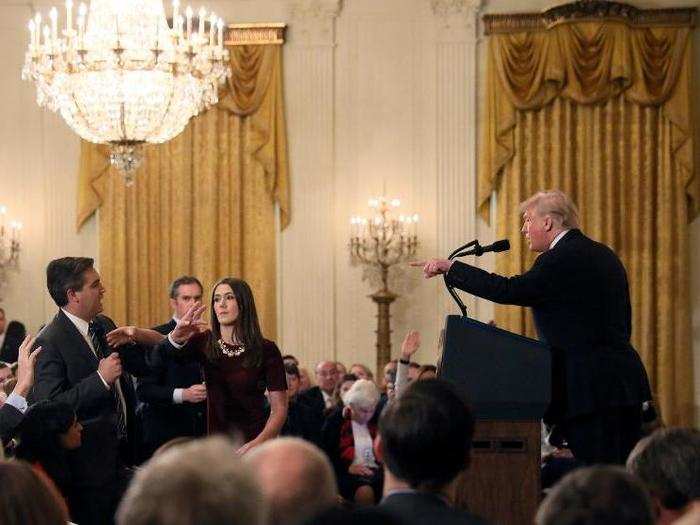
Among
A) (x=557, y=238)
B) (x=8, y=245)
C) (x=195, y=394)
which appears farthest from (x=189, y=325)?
(x=8, y=245)

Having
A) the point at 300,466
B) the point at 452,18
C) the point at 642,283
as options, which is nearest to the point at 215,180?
the point at 452,18

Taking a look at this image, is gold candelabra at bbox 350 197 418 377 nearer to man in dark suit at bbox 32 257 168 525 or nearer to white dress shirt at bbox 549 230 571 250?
man in dark suit at bbox 32 257 168 525

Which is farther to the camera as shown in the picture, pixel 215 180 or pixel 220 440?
pixel 215 180

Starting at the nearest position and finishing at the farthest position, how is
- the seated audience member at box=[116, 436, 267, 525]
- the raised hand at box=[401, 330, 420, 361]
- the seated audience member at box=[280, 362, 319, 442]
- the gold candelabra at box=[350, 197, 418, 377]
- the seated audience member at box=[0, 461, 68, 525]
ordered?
the seated audience member at box=[116, 436, 267, 525], the seated audience member at box=[0, 461, 68, 525], the raised hand at box=[401, 330, 420, 361], the seated audience member at box=[280, 362, 319, 442], the gold candelabra at box=[350, 197, 418, 377]

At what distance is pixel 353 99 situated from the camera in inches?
511

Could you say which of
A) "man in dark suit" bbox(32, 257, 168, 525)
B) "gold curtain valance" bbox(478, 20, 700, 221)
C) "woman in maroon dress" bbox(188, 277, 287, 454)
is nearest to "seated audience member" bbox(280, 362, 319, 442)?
"woman in maroon dress" bbox(188, 277, 287, 454)

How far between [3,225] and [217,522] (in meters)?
11.7

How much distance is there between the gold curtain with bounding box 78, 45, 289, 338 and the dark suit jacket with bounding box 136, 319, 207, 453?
6477 millimetres

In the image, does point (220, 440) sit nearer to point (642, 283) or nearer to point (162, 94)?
point (162, 94)

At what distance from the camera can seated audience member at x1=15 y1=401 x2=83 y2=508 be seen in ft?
17.0

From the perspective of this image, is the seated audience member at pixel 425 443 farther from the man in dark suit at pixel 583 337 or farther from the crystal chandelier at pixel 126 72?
the crystal chandelier at pixel 126 72

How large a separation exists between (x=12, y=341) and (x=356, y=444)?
16.2 ft

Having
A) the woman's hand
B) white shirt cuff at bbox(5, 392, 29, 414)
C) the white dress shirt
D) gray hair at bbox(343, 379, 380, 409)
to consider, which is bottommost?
the woman's hand

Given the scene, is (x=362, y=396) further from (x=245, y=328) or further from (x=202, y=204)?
(x=202, y=204)
